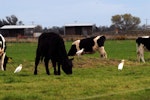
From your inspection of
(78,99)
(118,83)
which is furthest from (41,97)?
(118,83)

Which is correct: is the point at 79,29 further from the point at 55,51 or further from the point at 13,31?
the point at 55,51

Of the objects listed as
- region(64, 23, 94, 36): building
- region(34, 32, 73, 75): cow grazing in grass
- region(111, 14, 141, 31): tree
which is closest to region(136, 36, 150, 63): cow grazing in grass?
region(34, 32, 73, 75): cow grazing in grass

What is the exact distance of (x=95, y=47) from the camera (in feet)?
112

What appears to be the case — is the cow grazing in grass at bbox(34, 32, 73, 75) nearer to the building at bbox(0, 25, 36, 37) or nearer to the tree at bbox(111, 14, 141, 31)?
the building at bbox(0, 25, 36, 37)

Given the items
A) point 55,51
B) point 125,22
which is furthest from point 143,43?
point 125,22

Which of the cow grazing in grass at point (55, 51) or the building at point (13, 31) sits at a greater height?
the cow grazing in grass at point (55, 51)

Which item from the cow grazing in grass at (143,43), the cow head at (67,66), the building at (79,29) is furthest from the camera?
the building at (79,29)

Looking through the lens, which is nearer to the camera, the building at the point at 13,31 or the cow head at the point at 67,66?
the cow head at the point at 67,66

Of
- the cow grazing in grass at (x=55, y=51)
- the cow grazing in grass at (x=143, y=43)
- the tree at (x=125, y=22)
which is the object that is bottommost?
the tree at (x=125, y=22)

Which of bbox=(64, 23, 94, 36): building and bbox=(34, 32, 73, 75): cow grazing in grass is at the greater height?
bbox=(34, 32, 73, 75): cow grazing in grass

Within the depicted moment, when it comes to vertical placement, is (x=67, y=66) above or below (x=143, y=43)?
above

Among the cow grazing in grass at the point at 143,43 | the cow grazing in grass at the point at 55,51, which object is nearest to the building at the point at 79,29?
the cow grazing in grass at the point at 143,43

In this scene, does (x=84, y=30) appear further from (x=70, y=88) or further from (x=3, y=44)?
(x=70, y=88)

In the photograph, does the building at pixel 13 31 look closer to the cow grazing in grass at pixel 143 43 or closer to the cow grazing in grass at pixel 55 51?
the cow grazing in grass at pixel 143 43
